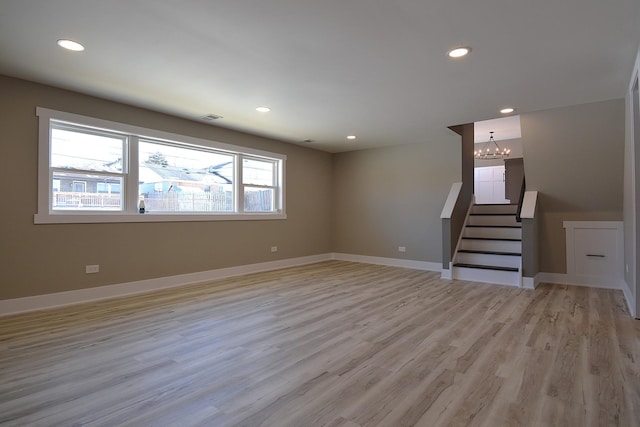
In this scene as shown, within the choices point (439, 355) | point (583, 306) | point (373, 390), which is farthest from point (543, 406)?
point (583, 306)

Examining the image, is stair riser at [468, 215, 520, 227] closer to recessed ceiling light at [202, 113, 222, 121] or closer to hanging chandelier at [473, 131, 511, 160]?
hanging chandelier at [473, 131, 511, 160]

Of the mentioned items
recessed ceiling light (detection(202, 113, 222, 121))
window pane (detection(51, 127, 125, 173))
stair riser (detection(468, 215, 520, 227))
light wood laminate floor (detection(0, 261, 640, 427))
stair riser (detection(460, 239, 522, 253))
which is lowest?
light wood laminate floor (detection(0, 261, 640, 427))

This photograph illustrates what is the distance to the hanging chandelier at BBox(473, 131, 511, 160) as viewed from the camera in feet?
27.9

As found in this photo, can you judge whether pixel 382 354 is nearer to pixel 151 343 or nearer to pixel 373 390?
pixel 373 390

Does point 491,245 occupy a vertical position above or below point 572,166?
below

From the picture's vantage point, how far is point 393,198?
7.09 m

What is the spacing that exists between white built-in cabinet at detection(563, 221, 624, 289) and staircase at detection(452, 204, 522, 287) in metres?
0.74

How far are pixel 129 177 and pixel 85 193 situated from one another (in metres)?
0.56

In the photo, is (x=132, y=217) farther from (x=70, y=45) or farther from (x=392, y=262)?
(x=392, y=262)

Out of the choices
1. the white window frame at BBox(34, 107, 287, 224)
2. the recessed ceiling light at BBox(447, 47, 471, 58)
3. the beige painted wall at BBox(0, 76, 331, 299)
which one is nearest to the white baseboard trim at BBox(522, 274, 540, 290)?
the recessed ceiling light at BBox(447, 47, 471, 58)

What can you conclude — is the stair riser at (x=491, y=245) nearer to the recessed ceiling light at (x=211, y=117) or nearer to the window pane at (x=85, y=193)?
the recessed ceiling light at (x=211, y=117)

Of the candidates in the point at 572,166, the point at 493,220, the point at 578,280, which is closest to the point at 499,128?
the point at 493,220

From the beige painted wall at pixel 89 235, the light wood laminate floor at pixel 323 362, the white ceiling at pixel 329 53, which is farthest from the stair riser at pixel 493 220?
the beige painted wall at pixel 89 235

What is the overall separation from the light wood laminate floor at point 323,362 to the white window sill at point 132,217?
1.02m
